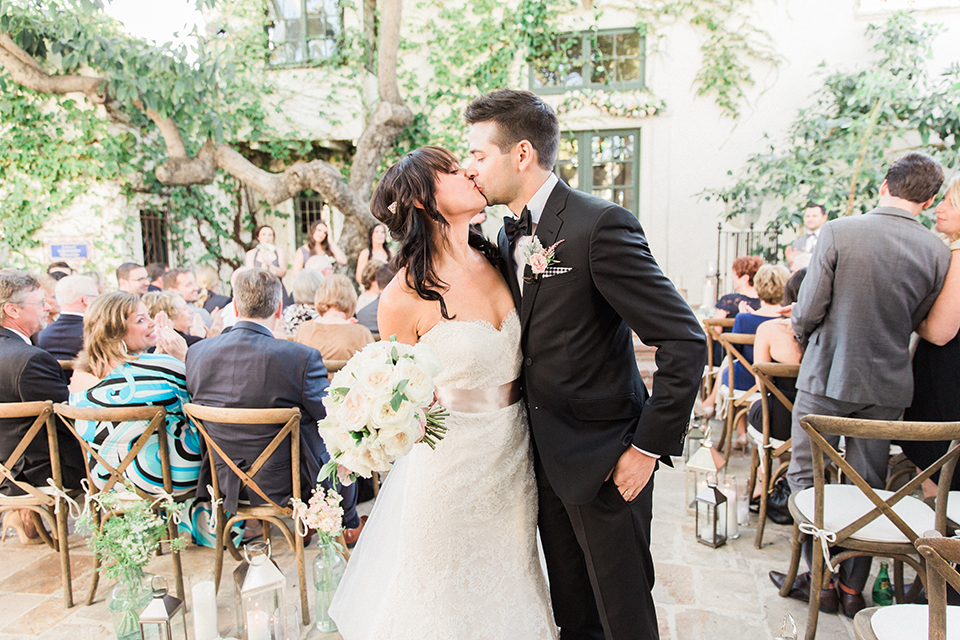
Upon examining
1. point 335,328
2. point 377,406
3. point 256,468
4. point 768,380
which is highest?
point 377,406

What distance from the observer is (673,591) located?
3000mm

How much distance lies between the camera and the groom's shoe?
278 cm

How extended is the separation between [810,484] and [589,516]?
5.52 feet

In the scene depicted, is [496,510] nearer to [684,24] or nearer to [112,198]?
[112,198]

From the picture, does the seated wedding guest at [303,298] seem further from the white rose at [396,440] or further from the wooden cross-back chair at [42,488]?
the white rose at [396,440]

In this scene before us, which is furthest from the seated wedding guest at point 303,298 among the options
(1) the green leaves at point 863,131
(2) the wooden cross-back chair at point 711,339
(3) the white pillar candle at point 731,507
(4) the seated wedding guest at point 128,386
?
(1) the green leaves at point 863,131

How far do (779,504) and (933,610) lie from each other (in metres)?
2.34

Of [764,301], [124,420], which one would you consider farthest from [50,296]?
[764,301]

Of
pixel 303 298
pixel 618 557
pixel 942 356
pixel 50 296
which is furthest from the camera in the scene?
pixel 50 296

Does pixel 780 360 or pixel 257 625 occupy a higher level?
pixel 780 360

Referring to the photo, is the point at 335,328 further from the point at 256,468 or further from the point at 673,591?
the point at 673,591

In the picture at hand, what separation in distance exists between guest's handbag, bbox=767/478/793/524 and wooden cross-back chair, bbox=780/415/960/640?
101cm

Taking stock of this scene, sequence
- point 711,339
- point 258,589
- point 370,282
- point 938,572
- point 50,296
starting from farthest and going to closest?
point 50,296
point 711,339
point 370,282
point 258,589
point 938,572

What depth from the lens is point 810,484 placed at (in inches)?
118
